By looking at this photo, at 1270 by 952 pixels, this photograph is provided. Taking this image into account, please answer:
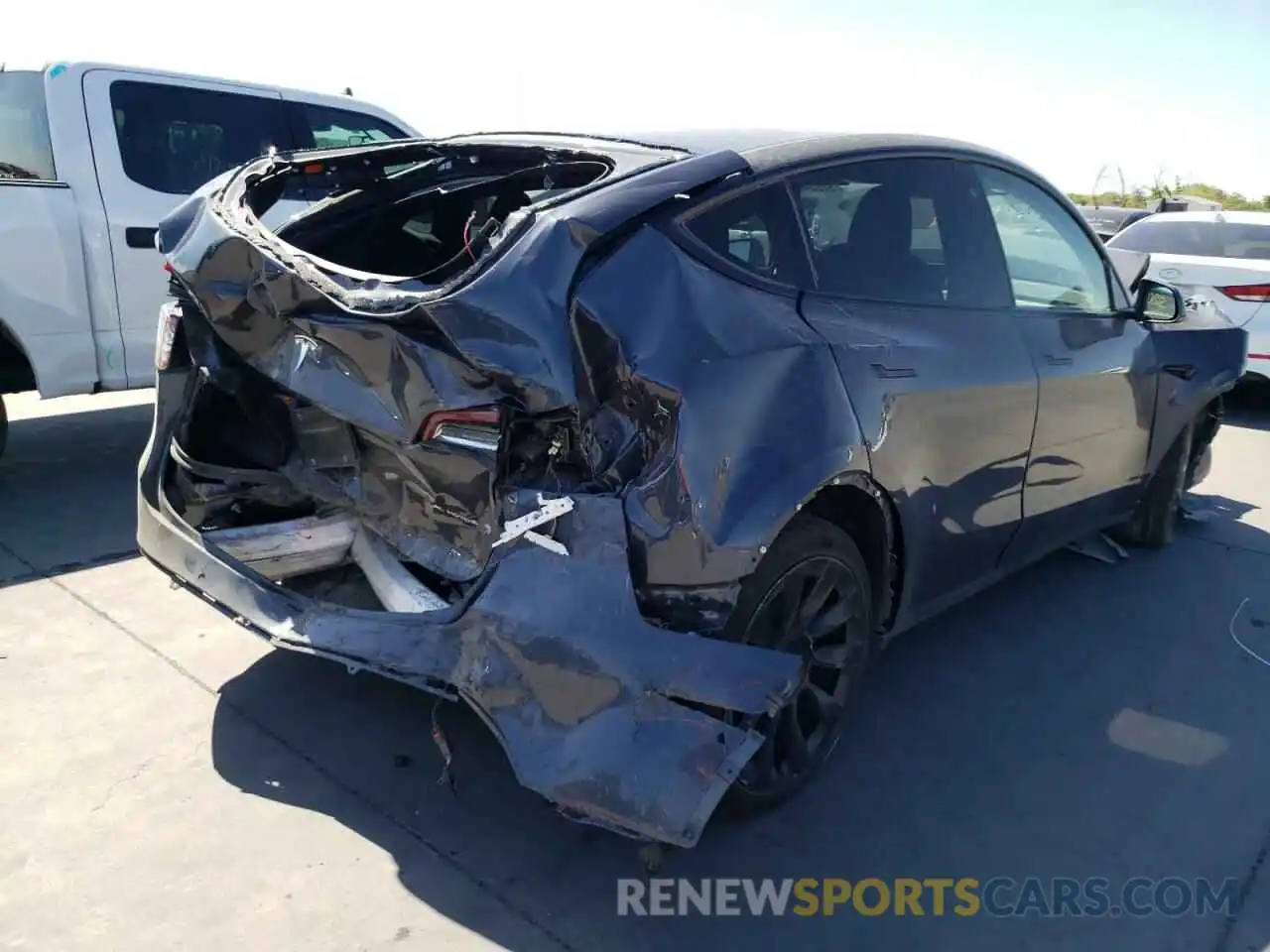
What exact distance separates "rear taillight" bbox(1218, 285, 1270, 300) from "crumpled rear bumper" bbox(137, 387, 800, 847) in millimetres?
7681

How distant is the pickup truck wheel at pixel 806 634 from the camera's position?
275 centimetres

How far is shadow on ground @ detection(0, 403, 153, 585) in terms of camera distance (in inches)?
185

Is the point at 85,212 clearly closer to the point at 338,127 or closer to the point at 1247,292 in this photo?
the point at 338,127

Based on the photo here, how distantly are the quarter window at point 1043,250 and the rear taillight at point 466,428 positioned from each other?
209 centimetres

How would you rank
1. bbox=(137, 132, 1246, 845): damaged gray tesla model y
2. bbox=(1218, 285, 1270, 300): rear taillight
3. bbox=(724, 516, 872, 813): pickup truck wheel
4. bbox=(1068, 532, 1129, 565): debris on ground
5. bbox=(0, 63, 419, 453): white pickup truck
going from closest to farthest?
1. bbox=(137, 132, 1246, 845): damaged gray tesla model y
2. bbox=(724, 516, 872, 813): pickup truck wheel
3. bbox=(1068, 532, 1129, 565): debris on ground
4. bbox=(0, 63, 419, 453): white pickup truck
5. bbox=(1218, 285, 1270, 300): rear taillight

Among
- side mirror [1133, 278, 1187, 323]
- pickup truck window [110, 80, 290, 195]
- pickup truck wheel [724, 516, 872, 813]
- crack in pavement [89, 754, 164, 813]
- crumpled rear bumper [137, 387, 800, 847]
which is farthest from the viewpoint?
pickup truck window [110, 80, 290, 195]

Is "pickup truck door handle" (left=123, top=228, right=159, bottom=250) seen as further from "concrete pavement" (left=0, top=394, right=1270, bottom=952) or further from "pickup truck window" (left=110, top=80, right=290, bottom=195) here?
"concrete pavement" (left=0, top=394, right=1270, bottom=952)

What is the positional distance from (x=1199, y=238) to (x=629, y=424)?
8.45m

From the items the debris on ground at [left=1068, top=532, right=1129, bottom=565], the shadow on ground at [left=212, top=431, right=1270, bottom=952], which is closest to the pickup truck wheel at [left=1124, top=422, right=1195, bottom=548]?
the debris on ground at [left=1068, top=532, right=1129, bottom=565]

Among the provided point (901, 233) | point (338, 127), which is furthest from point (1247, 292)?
point (338, 127)

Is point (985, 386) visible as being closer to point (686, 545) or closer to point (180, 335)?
point (686, 545)

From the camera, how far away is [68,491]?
5562 millimetres

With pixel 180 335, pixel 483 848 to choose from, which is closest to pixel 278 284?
pixel 180 335

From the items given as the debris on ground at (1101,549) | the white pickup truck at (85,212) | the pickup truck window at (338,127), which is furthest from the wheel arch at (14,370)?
the debris on ground at (1101,549)
